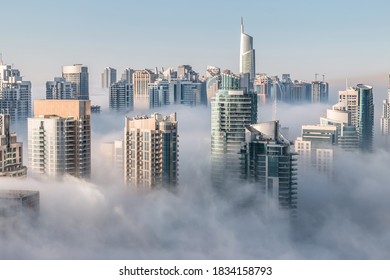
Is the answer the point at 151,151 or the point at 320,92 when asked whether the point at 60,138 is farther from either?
the point at 320,92

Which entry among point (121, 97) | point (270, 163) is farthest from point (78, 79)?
point (270, 163)

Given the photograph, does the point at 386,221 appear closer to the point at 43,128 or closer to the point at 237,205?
the point at 237,205

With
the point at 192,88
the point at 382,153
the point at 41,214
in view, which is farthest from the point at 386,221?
the point at 192,88

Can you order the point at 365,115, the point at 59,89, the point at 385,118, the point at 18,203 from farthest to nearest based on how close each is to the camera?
the point at 365,115
the point at 385,118
the point at 59,89
the point at 18,203

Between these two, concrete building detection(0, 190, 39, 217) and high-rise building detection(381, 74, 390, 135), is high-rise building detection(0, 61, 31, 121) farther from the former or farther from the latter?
high-rise building detection(381, 74, 390, 135)

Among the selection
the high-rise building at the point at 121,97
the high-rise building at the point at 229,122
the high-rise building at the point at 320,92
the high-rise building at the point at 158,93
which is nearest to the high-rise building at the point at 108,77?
the high-rise building at the point at 121,97
